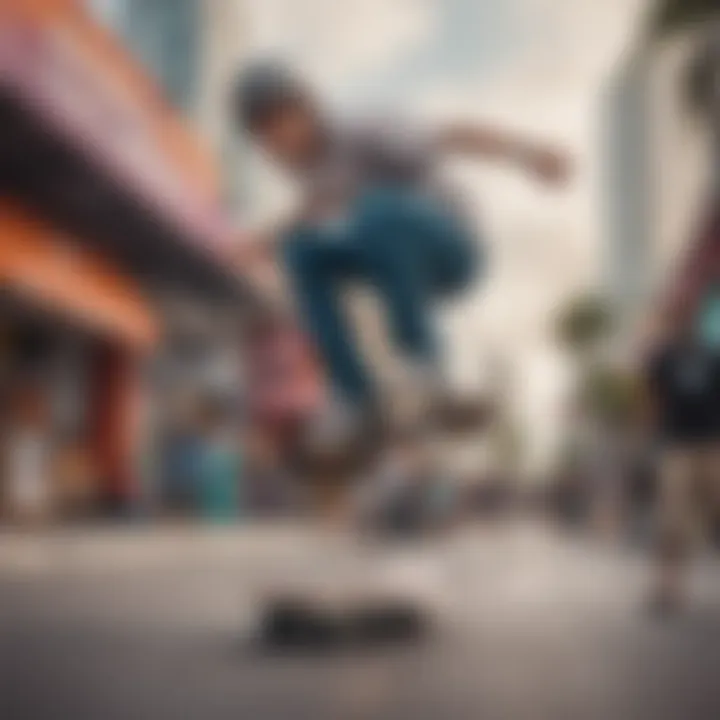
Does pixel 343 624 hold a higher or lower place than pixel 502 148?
lower

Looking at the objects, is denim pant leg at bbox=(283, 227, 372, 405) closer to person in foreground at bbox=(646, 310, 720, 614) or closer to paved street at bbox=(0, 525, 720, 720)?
paved street at bbox=(0, 525, 720, 720)

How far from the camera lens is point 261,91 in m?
1.16

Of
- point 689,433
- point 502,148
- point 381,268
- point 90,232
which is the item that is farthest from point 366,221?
point 689,433

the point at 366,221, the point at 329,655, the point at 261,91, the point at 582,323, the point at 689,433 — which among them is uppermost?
the point at 261,91

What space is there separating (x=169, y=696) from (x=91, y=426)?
0.27 meters

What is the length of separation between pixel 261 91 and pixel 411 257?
22 cm

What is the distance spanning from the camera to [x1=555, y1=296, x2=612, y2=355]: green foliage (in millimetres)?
1134

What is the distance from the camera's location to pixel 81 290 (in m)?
1.15

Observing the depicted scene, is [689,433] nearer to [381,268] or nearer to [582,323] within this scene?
[582,323]

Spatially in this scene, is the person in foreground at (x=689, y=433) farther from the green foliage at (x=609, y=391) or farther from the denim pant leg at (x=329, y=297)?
the denim pant leg at (x=329, y=297)

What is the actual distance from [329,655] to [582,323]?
15.6 inches

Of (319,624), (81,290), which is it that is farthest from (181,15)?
(319,624)

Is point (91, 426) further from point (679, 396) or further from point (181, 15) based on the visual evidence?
point (679, 396)

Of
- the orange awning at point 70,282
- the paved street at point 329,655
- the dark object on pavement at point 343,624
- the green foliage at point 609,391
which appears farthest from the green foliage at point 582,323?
the orange awning at point 70,282
